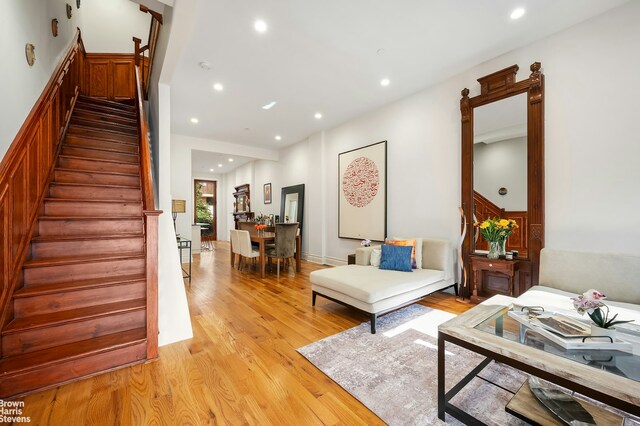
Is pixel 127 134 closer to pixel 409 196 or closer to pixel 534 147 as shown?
pixel 409 196

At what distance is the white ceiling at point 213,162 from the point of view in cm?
773

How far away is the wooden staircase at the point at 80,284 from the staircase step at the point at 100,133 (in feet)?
1.23

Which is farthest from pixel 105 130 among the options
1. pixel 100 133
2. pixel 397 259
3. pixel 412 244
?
pixel 412 244

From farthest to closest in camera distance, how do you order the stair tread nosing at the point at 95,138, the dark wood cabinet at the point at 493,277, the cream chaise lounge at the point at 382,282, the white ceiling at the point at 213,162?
the white ceiling at the point at 213,162, the stair tread nosing at the point at 95,138, the dark wood cabinet at the point at 493,277, the cream chaise lounge at the point at 382,282

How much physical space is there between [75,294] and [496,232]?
4210mm

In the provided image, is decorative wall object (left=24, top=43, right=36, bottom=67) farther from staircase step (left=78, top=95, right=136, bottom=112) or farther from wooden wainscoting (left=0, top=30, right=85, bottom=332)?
staircase step (left=78, top=95, right=136, bottom=112)

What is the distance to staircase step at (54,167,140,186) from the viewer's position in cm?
298

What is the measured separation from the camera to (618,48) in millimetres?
2467

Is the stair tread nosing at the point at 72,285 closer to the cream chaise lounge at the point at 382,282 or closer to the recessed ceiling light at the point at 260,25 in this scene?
the cream chaise lounge at the point at 382,282

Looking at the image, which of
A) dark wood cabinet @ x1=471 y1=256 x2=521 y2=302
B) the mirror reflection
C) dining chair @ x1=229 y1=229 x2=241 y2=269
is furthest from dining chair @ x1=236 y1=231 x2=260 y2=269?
the mirror reflection

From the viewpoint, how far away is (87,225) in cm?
267

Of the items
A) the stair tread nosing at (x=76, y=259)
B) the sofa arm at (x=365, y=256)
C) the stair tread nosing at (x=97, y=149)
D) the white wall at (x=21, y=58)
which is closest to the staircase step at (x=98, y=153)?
the stair tread nosing at (x=97, y=149)

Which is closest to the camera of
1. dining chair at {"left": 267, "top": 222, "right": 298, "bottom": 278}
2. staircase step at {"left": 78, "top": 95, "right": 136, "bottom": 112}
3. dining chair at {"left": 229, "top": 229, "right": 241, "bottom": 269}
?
staircase step at {"left": 78, "top": 95, "right": 136, "bottom": 112}

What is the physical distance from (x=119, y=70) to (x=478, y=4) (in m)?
6.73
